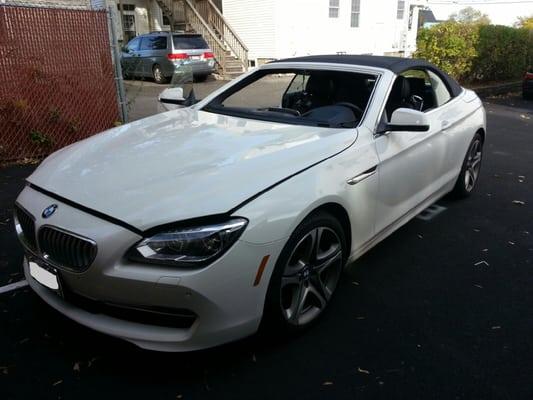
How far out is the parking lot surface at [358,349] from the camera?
95.1 inches

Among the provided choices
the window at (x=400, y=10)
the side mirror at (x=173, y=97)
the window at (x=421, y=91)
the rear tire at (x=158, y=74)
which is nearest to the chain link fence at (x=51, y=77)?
the side mirror at (x=173, y=97)

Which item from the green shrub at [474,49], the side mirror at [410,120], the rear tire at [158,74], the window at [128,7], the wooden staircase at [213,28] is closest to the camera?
the side mirror at [410,120]

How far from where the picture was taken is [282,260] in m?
2.46

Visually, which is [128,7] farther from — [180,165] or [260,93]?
[180,165]

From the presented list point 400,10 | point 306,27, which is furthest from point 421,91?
point 400,10

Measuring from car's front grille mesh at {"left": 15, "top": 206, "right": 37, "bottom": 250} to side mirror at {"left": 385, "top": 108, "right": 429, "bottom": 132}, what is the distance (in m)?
2.29

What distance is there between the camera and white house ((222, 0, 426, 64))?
18.8 m

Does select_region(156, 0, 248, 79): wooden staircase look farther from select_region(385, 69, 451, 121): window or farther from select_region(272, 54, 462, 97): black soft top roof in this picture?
select_region(272, 54, 462, 97): black soft top roof

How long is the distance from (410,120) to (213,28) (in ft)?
61.7

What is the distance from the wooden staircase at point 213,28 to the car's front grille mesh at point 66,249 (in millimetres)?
16747

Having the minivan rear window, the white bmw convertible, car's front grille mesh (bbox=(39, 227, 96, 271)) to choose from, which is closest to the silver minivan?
the minivan rear window

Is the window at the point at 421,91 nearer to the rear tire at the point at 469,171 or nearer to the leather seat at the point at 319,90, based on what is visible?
the leather seat at the point at 319,90

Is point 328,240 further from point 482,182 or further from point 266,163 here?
point 482,182

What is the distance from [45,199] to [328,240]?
1568 millimetres
